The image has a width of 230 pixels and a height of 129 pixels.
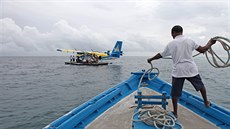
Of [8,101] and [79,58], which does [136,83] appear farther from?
[79,58]

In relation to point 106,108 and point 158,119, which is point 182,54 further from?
point 106,108

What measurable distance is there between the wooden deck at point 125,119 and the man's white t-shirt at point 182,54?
0.87 m

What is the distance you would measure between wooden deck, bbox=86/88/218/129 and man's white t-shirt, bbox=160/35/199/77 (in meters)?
0.87

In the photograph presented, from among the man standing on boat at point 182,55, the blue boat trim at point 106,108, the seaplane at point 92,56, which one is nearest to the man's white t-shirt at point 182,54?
the man standing on boat at point 182,55

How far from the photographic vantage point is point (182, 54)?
8.86 feet

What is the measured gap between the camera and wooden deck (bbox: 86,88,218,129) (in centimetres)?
291

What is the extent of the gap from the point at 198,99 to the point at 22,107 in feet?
26.8

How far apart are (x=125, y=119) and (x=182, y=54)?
1470 mm

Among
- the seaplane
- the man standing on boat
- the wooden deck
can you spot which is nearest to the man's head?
the man standing on boat

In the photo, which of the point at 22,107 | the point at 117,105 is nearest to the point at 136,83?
the point at 117,105

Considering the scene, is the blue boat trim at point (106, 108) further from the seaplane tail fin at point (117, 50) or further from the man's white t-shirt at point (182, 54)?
the seaplane tail fin at point (117, 50)

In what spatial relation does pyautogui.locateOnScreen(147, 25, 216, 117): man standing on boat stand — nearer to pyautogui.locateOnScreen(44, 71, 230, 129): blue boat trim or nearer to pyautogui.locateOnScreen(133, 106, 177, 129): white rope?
pyautogui.locateOnScreen(133, 106, 177, 129): white rope

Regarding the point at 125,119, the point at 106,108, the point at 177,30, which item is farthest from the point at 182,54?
the point at 106,108

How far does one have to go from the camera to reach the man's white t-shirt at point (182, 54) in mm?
2680
